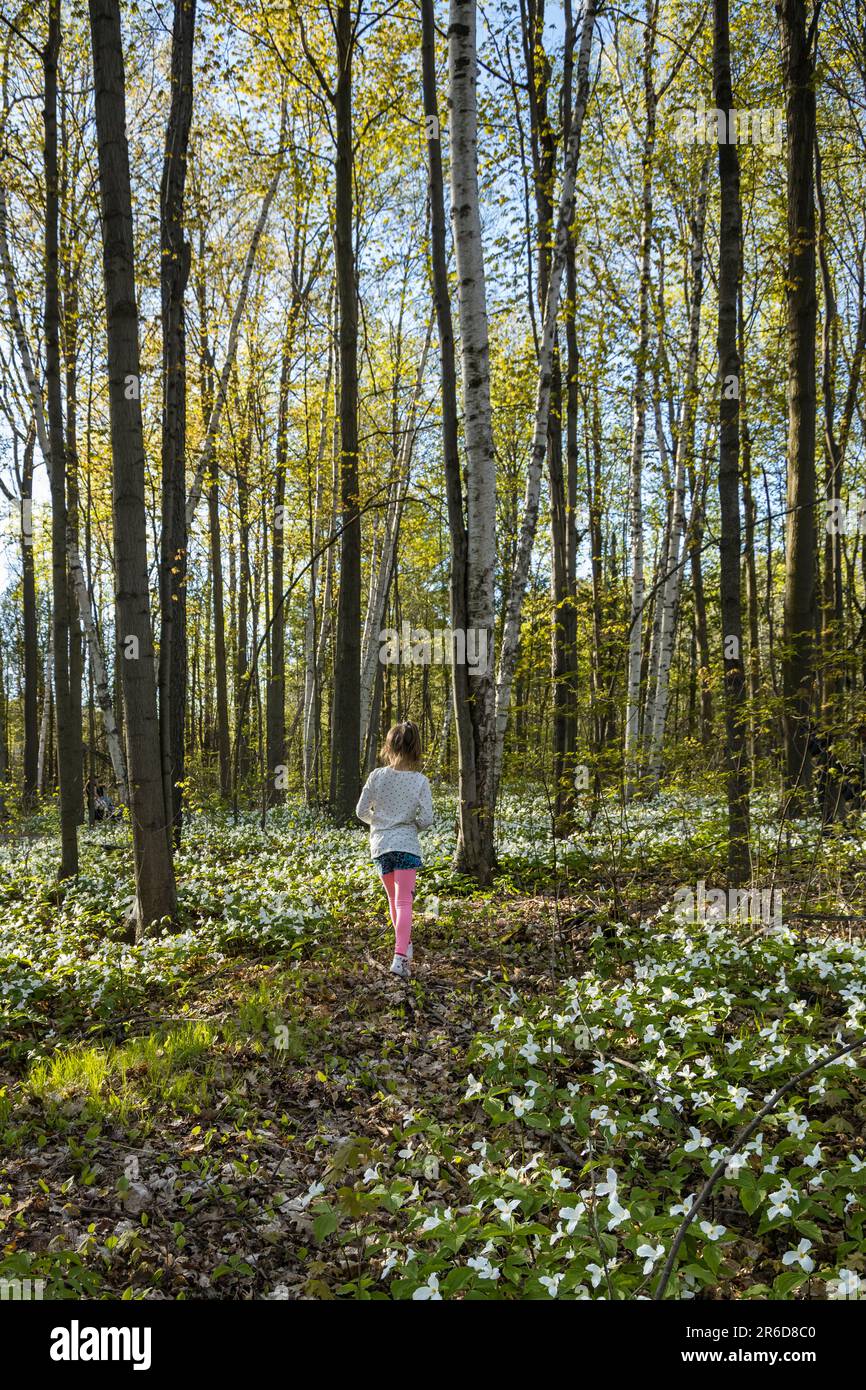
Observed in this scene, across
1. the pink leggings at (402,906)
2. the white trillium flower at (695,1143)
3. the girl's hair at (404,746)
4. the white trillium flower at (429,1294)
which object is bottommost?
the white trillium flower at (429,1294)

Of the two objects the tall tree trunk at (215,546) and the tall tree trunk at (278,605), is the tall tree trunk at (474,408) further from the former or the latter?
the tall tree trunk at (215,546)

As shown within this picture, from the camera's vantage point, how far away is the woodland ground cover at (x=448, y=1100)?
2.79 m

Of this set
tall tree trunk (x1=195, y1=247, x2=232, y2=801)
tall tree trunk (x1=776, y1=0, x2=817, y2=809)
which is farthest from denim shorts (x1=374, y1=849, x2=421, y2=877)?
tall tree trunk (x1=195, y1=247, x2=232, y2=801)

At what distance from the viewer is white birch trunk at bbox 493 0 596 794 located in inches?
317

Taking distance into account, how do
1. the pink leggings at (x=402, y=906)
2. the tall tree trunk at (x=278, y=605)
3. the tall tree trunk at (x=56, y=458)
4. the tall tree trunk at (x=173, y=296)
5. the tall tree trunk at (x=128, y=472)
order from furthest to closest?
1. the tall tree trunk at (x=278, y=605)
2. the tall tree trunk at (x=56, y=458)
3. the tall tree trunk at (x=173, y=296)
4. the tall tree trunk at (x=128, y=472)
5. the pink leggings at (x=402, y=906)

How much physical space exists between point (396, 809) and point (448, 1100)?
202 centimetres

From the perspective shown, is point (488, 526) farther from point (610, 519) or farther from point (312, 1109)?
point (610, 519)

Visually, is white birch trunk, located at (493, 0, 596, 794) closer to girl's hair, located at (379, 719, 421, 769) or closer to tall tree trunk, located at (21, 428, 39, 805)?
girl's hair, located at (379, 719, 421, 769)

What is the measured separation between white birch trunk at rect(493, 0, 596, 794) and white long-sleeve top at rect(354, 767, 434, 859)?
2430 mm

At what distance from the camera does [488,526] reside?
270 inches

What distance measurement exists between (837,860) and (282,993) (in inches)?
175

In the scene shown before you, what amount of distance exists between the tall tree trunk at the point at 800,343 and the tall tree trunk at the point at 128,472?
21.8ft

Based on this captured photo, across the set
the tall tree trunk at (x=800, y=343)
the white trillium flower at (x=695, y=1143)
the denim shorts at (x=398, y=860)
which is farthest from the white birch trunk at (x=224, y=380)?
the white trillium flower at (x=695, y=1143)

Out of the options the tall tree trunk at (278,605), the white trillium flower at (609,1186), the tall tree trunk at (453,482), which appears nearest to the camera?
the white trillium flower at (609,1186)
